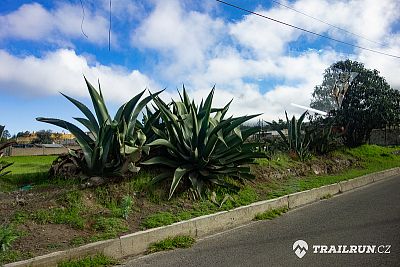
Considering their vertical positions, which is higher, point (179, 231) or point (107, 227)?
point (107, 227)

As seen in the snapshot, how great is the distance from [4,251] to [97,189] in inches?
79.0

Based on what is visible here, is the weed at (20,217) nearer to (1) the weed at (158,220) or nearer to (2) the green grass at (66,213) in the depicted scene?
(2) the green grass at (66,213)

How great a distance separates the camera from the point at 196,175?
641 centimetres

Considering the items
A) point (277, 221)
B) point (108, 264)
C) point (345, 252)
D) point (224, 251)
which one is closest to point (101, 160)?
point (108, 264)

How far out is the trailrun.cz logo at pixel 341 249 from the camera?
14.3ft

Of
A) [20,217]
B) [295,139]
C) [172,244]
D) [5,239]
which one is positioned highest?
[295,139]

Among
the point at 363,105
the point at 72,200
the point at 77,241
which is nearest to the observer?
the point at 77,241

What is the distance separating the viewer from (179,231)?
4906mm

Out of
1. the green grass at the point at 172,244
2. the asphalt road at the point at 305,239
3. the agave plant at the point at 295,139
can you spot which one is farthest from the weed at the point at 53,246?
the agave plant at the point at 295,139

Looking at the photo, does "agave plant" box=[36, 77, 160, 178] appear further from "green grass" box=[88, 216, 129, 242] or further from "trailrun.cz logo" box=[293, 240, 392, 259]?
"trailrun.cz logo" box=[293, 240, 392, 259]

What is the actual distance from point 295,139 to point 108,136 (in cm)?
745

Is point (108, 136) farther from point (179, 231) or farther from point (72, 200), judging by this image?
point (179, 231)

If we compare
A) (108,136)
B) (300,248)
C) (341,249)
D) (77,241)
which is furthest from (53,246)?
(341,249)

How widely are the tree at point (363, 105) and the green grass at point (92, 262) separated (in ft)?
49.9
